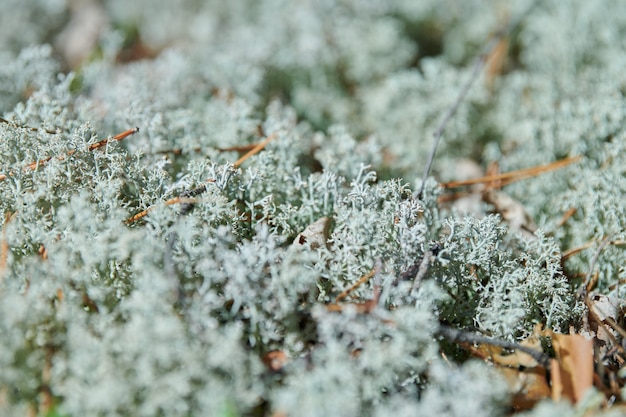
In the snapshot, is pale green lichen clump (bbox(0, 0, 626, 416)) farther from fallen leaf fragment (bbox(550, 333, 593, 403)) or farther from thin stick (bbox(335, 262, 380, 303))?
fallen leaf fragment (bbox(550, 333, 593, 403))

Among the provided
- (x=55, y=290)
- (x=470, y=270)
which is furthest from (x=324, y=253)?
(x=55, y=290)

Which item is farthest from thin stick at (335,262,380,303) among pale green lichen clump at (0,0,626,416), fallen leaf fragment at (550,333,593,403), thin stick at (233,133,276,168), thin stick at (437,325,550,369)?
thin stick at (233,133,276,168)

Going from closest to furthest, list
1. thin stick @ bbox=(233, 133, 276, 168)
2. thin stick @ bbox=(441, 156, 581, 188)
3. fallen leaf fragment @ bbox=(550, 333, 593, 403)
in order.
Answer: fallen leaf fragment @ bbox=(550, 333, 593, 403)
thin stick @ bbox=(233, 133, 276, 168)
thin stick @ bbox=(441, 156, 581, 188)

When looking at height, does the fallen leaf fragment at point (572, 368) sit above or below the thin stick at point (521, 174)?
below

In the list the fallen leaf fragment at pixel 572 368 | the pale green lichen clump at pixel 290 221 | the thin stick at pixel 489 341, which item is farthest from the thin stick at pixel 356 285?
the fallen leaf fragment at pixel 572 368

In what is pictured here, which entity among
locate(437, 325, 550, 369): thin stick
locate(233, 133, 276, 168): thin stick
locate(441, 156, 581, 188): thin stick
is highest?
locate(233, 133, 276, 168): thin stick

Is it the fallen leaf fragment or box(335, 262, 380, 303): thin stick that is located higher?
box(335, 262, 380, 303): thin stick

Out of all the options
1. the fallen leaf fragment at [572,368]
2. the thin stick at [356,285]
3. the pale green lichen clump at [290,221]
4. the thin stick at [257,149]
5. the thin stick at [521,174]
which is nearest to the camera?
the pale green lichen clump at [290,221]

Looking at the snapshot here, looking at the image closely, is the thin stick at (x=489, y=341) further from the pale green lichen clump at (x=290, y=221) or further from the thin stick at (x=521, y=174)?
the thin stick at (x=521, y=174)

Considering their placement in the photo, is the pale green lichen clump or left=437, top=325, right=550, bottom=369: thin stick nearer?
the pale green lichen clump

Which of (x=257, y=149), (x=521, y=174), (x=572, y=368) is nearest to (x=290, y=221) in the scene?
(x=257, y=149)

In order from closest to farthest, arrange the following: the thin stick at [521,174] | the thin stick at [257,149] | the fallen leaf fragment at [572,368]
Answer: the fallen leaf fragment at [572,368], the thin stick at [257,149], the thin stick at [521,174]
